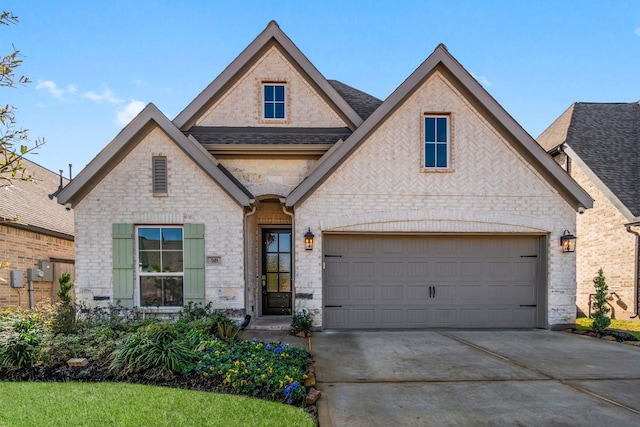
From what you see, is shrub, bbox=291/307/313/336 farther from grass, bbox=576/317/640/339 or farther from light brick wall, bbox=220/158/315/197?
grass, bbox=576/317/640/339

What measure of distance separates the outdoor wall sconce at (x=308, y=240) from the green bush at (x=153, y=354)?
11.7ft

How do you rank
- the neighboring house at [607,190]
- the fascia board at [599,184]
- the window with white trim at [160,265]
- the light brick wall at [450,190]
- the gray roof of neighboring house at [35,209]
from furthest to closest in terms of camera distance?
the gray roof of neighboring house at [35,209], the neighboring house at [607,190], the fascia board at [599,184], the light brick wall at [450,190], the window with white trim at [160,265]

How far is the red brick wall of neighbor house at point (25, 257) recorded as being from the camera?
10.9 meters

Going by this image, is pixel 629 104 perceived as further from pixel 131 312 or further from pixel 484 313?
pixel 131 312

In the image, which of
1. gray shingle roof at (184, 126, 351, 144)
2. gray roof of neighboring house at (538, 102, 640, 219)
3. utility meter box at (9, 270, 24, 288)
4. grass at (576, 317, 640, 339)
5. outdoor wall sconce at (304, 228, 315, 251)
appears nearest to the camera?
outdoor wall sconce at (304, 228, 315, 251)

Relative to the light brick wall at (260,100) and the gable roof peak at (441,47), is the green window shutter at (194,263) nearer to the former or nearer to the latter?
the light brick wall at (260,100)

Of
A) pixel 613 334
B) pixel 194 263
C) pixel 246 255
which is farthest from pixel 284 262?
pixel 613 334

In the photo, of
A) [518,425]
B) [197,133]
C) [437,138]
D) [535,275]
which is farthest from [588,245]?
[197,133]

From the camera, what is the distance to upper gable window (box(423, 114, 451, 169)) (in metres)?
8.88

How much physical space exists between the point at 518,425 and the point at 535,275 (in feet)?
20.3

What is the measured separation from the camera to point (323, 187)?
864 centimetres

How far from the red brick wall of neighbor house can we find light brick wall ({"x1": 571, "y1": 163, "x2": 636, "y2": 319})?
59.4 feet

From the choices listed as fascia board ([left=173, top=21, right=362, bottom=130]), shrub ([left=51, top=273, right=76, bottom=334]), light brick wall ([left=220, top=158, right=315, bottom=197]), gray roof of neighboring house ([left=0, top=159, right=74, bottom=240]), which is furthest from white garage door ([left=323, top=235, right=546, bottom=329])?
gray roof of neighboring house ([left=0, top=159, right=74, bottom=240])

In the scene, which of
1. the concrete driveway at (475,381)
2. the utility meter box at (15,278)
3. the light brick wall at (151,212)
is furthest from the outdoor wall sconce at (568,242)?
the utility meter box at (15,278)
